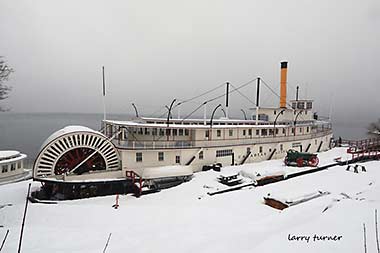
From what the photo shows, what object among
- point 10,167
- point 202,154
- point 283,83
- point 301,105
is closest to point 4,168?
point 10,167

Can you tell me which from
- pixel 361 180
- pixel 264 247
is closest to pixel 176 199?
pixel 264 247

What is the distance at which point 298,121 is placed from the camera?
110 ft

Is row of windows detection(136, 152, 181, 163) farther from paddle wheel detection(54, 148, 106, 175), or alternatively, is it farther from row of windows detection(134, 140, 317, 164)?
paddle wheel detection(54, 148, 106, 175)

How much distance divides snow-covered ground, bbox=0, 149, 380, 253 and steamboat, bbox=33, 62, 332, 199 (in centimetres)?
150

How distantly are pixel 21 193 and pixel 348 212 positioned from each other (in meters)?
22.3

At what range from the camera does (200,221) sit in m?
11.8

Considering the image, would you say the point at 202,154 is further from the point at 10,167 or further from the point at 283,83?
the point at 283,83

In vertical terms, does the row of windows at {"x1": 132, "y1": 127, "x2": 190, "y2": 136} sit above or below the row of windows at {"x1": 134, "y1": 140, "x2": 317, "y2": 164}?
above

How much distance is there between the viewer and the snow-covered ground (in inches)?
341

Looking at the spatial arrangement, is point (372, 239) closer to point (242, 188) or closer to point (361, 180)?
point (242, 188)

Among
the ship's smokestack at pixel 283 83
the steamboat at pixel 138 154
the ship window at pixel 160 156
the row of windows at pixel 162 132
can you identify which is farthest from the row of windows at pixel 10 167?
the ship's smokestack at pixel 283 83

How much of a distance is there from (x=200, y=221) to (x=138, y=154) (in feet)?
30.8

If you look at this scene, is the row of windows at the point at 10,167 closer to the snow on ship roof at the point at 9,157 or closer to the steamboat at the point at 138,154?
the snow on ship roof at the point at 9,157

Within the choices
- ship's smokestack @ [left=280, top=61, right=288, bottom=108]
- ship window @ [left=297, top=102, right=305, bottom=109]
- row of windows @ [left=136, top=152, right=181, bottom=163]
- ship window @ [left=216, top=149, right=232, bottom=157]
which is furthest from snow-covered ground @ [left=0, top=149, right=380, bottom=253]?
ship's smokestack @ [left=280, top=61, right=288, bottom=108]
